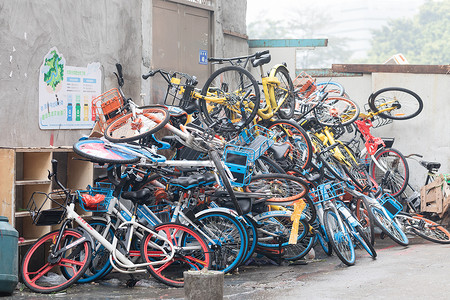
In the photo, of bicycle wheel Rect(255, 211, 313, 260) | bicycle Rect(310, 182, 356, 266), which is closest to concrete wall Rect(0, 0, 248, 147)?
bicycle wheel Rect(255, 211, 313, 260)

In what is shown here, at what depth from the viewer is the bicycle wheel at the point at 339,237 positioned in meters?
8.73

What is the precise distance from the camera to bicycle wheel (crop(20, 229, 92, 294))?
7402 millimetres

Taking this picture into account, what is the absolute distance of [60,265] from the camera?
7.64 metres

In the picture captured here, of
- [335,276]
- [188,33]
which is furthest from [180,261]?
[188,33]

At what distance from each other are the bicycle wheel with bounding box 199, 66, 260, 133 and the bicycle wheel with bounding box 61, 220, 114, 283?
251cm

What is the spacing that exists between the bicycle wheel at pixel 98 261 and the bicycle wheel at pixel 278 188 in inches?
73.7

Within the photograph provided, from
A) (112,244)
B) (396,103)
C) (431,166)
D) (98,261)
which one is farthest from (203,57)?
(112,244)

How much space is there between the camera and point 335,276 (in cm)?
804

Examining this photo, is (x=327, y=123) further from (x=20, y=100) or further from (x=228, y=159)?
(x=20, y=100)

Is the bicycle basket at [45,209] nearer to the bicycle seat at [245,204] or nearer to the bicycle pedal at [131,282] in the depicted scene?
the bicycle pedal at [131,282]

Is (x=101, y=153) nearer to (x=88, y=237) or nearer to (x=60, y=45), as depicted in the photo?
(x=88, y=237)

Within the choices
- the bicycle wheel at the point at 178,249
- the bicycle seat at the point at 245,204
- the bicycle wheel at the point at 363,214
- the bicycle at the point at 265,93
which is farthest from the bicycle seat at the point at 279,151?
the bicycle wheel at the point at 178,249

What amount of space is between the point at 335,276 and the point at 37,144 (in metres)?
4.27

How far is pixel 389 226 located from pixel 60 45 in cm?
576
